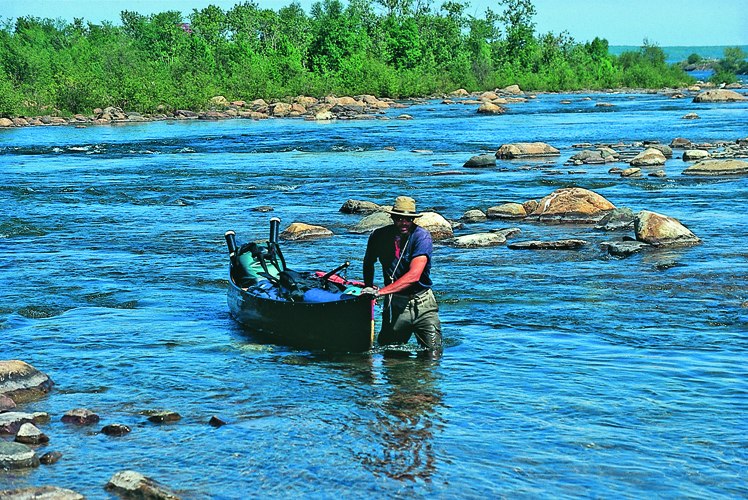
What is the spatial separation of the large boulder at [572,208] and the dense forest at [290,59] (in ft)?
144

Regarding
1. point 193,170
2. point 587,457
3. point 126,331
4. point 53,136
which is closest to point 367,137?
point 193,170

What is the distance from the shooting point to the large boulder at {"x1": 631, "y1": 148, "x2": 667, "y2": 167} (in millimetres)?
25703

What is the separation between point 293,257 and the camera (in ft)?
47.2

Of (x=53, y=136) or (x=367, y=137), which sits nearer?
(x=367, y=137)

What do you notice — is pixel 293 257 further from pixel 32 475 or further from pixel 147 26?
pixel 147 26

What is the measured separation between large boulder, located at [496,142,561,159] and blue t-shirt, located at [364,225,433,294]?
2152 centimetres

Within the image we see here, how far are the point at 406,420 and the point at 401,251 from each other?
1.69 m

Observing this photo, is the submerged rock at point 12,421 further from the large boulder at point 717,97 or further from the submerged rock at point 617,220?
the large boulder at point 717,97

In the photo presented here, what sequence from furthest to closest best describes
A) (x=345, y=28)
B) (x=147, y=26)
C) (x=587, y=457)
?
(x=147, y=26), (x=345, y=28), (x=587, y=457)

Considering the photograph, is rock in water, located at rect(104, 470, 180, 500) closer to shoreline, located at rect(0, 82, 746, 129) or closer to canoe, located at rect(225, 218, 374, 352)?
canoe, located at rect(225, 218, 374, 352)

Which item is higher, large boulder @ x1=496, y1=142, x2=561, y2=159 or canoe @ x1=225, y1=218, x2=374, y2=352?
large boulder @ x1=496, y1=142, x2=561, y2=159

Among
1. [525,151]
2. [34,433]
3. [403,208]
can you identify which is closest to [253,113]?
[525,151]

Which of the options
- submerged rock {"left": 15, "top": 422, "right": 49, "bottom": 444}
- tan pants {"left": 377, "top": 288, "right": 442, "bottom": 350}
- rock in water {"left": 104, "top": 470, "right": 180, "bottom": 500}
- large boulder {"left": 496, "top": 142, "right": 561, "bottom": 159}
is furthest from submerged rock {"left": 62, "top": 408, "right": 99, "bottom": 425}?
large boulder {"left": 496, "top": 142, "right": 561, "bottom": 159}

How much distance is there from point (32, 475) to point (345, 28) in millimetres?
78858
